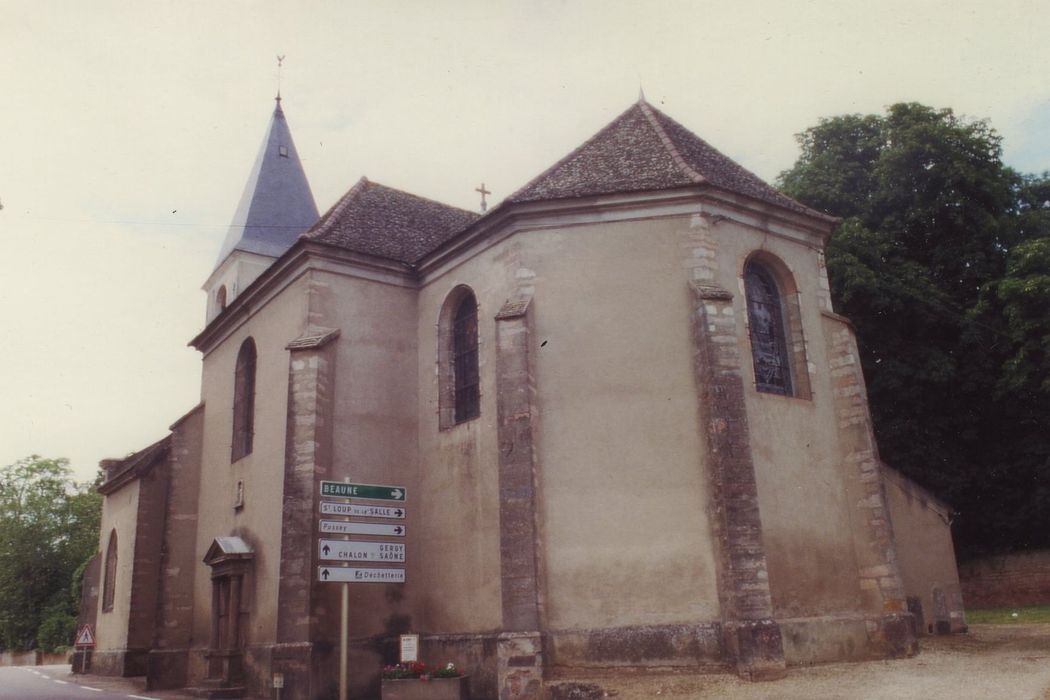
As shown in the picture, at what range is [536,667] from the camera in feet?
41.5

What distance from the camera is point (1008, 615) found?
23.7m

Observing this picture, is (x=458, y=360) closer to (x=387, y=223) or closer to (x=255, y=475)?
(x=387, y=223)

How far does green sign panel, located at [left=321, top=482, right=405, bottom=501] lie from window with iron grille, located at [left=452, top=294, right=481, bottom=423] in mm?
4452

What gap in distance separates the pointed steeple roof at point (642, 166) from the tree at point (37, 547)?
4390 centimetres

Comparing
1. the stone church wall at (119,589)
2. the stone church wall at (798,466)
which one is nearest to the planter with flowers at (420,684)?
the stone church wall at (798,466)

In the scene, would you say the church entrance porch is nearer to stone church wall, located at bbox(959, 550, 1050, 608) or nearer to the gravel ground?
the gravel ground

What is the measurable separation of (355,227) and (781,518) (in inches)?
424

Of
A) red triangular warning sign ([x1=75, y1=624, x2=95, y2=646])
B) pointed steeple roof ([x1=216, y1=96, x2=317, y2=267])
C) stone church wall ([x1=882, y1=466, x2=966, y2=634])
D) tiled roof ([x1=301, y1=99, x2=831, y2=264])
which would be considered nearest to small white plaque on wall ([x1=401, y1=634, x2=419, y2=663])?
tiled roof ([x1=301, y1=99, x2=831, y2=264])

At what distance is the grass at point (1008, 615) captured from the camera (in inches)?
870

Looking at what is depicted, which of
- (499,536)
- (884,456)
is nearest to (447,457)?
(499,536)

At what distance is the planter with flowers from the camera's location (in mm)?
13102

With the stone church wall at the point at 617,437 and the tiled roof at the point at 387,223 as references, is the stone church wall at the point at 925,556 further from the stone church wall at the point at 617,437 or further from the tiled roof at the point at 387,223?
the tiled roof at the point at 387,223

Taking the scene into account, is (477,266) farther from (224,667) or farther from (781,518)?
(224,667)

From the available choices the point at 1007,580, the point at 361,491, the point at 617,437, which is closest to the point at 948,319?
the point at 1007,580
